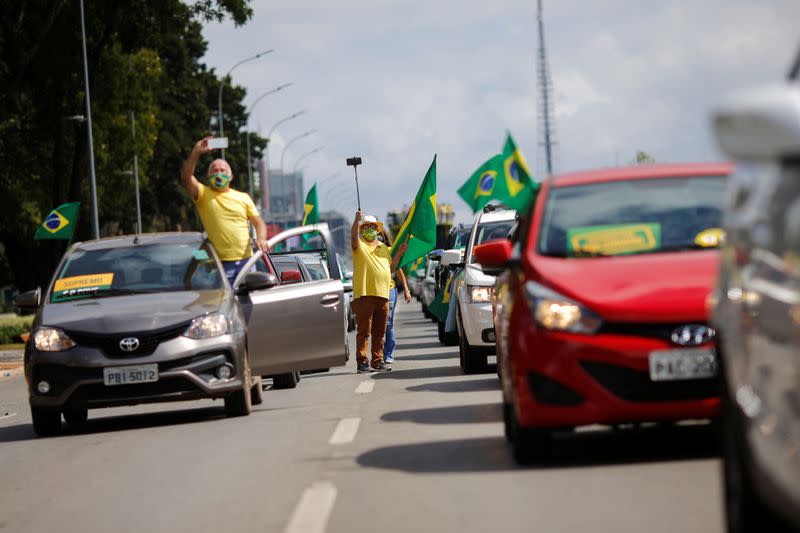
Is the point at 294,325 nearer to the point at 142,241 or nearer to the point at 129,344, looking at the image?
the point at 142,241

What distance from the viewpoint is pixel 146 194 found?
84.5 meters

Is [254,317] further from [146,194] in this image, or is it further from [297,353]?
[146,194]

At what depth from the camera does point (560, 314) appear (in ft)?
28.7

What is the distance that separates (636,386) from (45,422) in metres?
6.59

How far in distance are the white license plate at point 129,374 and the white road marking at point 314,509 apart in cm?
438

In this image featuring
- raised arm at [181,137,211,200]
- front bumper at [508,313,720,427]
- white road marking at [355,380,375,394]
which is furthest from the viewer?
white road marking at [355,380,375,394]

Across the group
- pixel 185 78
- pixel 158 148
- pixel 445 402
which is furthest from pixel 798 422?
pixel 185 78

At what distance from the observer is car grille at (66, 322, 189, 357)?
1309 centimetres

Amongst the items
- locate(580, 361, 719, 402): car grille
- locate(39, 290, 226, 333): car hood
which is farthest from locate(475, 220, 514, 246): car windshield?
locate(580, 361, 719, 402): car grille

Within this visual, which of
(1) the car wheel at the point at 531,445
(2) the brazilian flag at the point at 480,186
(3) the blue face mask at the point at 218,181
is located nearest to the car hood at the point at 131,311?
(3) the blue face mask at the point at 218,181

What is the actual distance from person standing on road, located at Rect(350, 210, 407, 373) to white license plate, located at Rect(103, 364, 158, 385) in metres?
7.51

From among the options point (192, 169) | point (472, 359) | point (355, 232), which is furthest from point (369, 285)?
point (192, 169)

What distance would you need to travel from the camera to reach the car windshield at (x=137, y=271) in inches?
555

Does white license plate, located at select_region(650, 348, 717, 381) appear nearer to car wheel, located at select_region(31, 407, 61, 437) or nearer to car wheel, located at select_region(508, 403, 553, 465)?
car wheel, located at select_region(508, 403, 553, 465)
